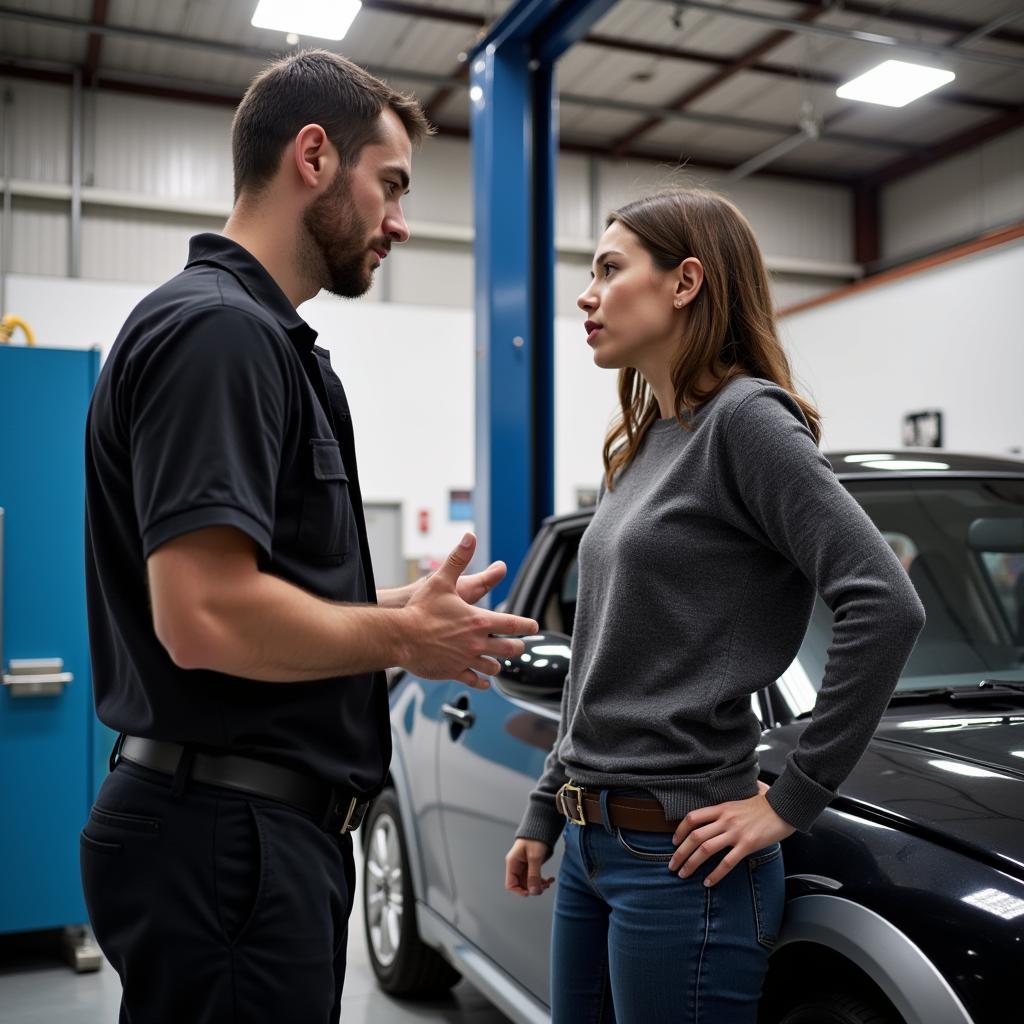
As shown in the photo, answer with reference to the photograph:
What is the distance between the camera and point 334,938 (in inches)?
57.0

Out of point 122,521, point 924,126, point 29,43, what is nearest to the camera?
point 122,521

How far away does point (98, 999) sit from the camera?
11.6 feet

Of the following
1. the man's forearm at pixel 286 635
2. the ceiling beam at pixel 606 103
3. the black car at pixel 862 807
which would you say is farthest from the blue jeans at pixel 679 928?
the ceiling beam at pixel 606 103

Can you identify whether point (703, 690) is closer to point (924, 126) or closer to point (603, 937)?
point (603, 937)

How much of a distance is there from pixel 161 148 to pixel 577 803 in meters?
11.7

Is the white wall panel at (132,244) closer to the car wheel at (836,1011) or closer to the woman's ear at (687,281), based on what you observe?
the woman's ear at (687,281)

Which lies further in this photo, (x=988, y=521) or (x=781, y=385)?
(x=988, y=521)

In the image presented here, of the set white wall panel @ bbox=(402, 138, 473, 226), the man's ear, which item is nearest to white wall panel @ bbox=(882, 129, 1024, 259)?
white wall panel @ bbox=(402, 138, 473, 226)

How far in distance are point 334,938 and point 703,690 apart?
0.56 metres

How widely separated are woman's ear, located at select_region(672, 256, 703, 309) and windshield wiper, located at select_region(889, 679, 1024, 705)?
2.59ft

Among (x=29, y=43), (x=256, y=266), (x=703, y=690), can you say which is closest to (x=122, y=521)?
(x=256, y=266)

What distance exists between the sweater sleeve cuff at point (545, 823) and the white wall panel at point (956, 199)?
12.8 metres

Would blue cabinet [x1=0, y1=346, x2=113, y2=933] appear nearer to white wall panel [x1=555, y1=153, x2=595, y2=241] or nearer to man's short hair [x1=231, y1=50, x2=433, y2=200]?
man's short hair [x1=231, y1=50, x2=433, y2=200]

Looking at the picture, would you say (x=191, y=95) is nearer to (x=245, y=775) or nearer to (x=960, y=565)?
(x=960, y=565)
